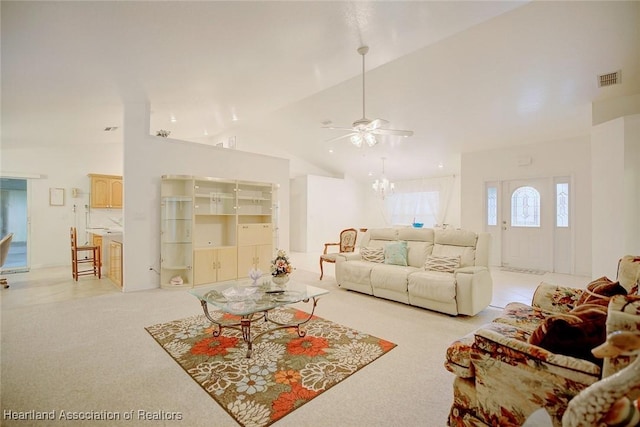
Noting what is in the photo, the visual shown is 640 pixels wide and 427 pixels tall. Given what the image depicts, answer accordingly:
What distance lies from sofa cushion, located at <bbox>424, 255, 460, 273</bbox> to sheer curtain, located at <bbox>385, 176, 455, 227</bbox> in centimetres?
574

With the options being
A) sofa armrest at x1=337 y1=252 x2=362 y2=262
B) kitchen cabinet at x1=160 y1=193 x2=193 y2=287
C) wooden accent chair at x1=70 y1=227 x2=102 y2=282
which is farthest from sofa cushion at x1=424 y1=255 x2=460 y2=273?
wooden accent chair at x1=70 y1=227 x2=102 y2=282

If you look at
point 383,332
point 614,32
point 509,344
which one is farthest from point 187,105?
point 614,32

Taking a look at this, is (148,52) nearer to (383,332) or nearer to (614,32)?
(383,332)

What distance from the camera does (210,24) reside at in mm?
2707

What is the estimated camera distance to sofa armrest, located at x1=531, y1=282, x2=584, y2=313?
2.32 meters

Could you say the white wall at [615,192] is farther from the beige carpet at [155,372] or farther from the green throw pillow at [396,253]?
the green throw pillow at [396,253]

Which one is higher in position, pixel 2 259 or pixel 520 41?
pixel 520 41

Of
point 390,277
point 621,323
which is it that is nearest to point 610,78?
point 390,277

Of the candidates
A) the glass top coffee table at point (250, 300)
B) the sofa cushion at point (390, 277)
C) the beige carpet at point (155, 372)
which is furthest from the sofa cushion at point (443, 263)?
the glass top coffee table at point (250, 300)

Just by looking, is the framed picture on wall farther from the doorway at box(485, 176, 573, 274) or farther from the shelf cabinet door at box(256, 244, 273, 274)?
the doorway at box(485, 176, 573, 274)

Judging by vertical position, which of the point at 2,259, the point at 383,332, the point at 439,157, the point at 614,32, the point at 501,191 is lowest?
the point at 383,332

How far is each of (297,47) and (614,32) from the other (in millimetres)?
3532

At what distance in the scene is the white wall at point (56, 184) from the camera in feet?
20.6

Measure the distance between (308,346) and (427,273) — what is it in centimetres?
192
